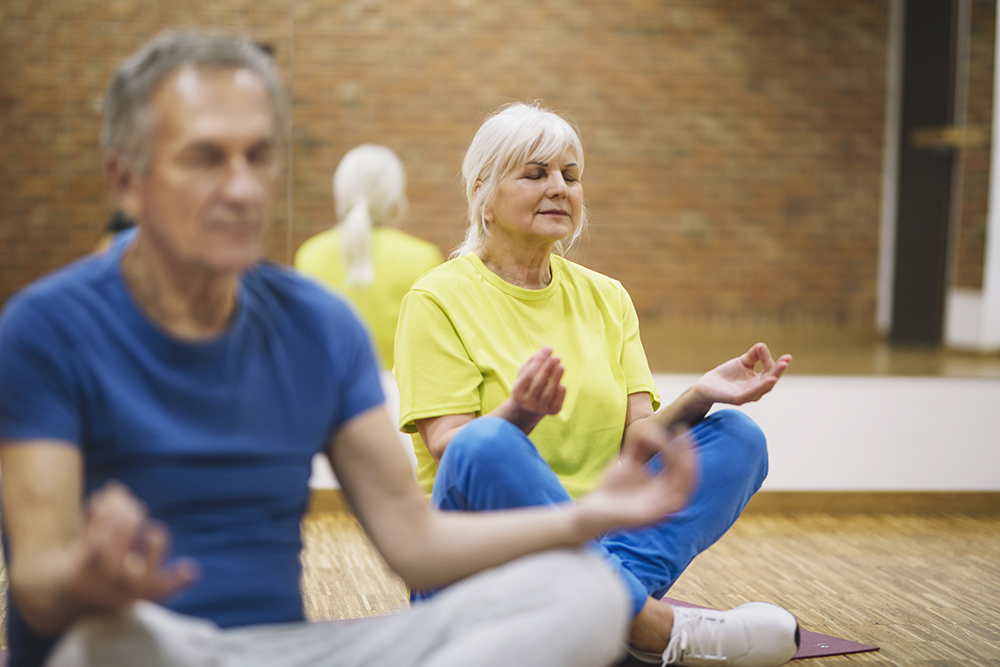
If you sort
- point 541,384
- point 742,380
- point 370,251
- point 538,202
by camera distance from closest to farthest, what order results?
point 541,384
point 742,380
point 538,202
point 370,251

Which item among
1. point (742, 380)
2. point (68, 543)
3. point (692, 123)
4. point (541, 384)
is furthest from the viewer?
point (692, 123)

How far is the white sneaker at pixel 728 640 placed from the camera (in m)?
1.69

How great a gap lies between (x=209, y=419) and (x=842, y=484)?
2733mm

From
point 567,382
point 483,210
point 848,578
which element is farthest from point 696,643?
point 848,578

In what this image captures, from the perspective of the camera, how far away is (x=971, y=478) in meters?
3.30

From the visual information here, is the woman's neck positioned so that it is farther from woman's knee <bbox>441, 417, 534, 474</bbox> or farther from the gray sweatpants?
the gray sweatpants

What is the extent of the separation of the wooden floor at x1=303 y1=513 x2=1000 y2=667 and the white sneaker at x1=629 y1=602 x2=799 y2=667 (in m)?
0.18

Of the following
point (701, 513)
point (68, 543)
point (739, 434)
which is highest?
point (68, 543)

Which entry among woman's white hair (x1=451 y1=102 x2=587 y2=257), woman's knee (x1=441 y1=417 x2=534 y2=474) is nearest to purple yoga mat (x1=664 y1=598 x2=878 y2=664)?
woman's knee (x1=441 y1=417 x2=534 y2=474)

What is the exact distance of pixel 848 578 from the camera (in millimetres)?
2504

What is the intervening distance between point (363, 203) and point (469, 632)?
2771 mm

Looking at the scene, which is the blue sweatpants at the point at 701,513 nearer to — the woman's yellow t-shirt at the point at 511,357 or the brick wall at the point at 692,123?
the woman's yellow t-shirt at the point at 511,357

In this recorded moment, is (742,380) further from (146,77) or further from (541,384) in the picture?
(146,77)

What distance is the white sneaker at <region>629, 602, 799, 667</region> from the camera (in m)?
1.69
